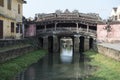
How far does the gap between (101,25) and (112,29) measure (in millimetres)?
2160

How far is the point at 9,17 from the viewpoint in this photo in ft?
120

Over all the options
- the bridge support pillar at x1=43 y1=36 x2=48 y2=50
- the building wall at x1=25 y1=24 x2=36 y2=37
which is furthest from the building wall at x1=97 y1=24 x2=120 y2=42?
the building wall at x1=25 y1=24 x2=36 y2=37

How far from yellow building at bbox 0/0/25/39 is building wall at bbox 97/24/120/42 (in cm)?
1583

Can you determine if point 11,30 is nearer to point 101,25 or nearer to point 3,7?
point 3,7

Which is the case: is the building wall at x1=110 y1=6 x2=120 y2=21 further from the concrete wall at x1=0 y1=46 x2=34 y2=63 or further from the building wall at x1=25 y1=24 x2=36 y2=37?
the concrete wall at x1=0 y1=46 x2=34 y2=63

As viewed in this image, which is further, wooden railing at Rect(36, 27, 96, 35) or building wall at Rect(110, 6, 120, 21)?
building wall at Rect(110, 6, 120, 21)

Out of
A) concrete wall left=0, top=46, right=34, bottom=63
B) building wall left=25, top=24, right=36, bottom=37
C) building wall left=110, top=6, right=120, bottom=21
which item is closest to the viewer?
concrete wall left=0, top=46, right=34, bottom=63

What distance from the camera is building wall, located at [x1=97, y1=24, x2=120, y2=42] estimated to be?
52.3m

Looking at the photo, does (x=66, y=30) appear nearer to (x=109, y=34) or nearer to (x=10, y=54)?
(x=109, y=34)

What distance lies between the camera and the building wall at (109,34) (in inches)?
2058

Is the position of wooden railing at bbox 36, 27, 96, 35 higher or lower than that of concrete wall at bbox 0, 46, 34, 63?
higher

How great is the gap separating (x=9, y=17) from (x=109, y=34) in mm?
22453

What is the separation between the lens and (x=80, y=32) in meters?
52.9

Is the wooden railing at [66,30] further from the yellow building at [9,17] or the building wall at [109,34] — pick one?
the yellow building at [9,17]
